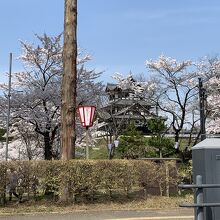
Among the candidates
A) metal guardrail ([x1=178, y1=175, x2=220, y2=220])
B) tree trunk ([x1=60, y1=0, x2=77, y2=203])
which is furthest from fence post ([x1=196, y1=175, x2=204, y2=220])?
tree trunk ([x1=60, y1=0, x2=77, y2=203])

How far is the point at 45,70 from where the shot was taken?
2359cm

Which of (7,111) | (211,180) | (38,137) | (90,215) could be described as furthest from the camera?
(38,137)

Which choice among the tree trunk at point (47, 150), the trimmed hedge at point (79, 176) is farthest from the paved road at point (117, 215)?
the tree trunk at point (47, 150)

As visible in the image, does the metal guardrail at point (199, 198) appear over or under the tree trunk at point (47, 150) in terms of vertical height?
under

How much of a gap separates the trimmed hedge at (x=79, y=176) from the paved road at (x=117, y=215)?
2.97 feet

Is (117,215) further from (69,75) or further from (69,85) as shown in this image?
(69,75)

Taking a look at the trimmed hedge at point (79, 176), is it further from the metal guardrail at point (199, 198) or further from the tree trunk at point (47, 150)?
the tree trunk at point (47, 150)

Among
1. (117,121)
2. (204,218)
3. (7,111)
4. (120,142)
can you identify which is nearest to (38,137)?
(7,111)

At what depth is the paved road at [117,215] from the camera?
8852 mm

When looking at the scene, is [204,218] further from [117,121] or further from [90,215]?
[117,121]

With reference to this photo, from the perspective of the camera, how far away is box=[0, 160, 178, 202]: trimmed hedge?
1007 cm

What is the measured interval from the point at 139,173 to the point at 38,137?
1569cm

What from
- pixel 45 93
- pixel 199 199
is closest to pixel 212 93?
pixel 45 93

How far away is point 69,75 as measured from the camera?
11547 millimetres
